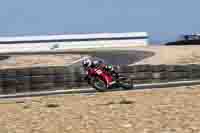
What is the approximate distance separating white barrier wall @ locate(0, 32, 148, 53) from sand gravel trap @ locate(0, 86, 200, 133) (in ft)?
234

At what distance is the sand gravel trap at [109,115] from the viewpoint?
1202 centimetres

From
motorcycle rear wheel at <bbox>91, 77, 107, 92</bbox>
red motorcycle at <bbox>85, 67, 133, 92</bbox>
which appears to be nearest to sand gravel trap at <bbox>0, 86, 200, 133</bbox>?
motorcycle rear wheel at <bbox>91, 77, 107, 92</bbox>

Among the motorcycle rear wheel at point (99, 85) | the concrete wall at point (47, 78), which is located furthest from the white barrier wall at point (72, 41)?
the motorcycle rear wheel at point (99, 85)

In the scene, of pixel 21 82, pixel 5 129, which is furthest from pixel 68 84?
pixel 5 129

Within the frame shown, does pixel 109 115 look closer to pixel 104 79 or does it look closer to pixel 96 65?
pixel 104 79

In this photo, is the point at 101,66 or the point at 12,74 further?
the point at 12,74

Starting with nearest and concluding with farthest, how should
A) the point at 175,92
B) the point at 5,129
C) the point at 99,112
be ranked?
the point at 5,129
the point at 99,112
the point at 175,92

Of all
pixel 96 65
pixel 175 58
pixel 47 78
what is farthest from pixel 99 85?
pixel 175 58

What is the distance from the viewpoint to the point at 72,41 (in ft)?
298

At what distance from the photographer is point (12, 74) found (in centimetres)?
2730

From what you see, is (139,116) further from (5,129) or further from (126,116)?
(5,129)

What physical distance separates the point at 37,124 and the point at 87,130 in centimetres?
157

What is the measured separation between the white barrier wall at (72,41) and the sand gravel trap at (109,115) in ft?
234

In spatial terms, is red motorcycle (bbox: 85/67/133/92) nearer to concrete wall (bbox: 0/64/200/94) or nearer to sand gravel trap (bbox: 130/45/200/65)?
concrete wall (bbox: 0/64/200/94)
